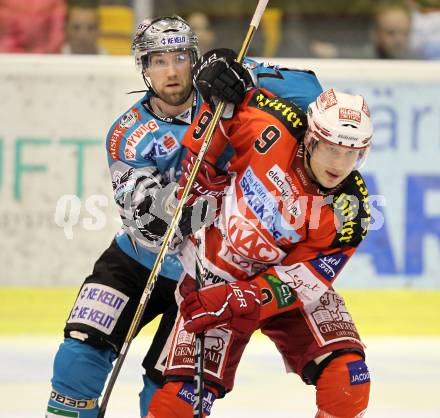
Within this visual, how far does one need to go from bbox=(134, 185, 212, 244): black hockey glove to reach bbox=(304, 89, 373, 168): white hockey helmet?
0.55 m

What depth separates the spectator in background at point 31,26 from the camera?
25.4ft

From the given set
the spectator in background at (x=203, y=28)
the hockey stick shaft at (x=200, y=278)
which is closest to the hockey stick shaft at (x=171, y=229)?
the hockey stick shaft at (x=200, y=278)

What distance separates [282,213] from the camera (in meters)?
4.43

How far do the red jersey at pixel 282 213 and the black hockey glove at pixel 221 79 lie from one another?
89 mm

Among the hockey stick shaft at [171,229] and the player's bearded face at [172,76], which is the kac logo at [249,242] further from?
the player's bearded face at [172,76]

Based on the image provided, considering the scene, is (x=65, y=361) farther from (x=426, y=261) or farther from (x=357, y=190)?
(x=426, y=261)

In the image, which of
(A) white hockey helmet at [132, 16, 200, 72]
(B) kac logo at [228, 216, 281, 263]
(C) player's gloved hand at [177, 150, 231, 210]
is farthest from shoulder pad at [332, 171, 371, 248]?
(A) white hockey helmet at [132, 16, 200, 72]

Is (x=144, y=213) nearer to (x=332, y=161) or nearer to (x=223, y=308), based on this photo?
(x=223, y=308)

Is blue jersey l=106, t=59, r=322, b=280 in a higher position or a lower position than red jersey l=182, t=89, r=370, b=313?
higher

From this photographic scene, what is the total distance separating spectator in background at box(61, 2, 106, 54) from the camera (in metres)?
7.77

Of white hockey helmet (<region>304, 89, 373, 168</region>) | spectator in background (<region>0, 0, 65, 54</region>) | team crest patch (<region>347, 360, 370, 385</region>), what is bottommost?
team crest patch (<region>347, 360, 370, 385</region>)

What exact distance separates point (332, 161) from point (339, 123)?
13 cm

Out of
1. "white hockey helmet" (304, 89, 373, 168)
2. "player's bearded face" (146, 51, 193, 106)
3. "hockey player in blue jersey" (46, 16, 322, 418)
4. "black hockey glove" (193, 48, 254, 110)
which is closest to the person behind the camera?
"white hockey helmet" (304, 89, 373, 168)

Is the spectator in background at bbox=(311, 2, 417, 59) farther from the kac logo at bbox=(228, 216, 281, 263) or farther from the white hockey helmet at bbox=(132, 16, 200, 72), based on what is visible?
the kac logo at bbox=(228, 216, 281, 263)
